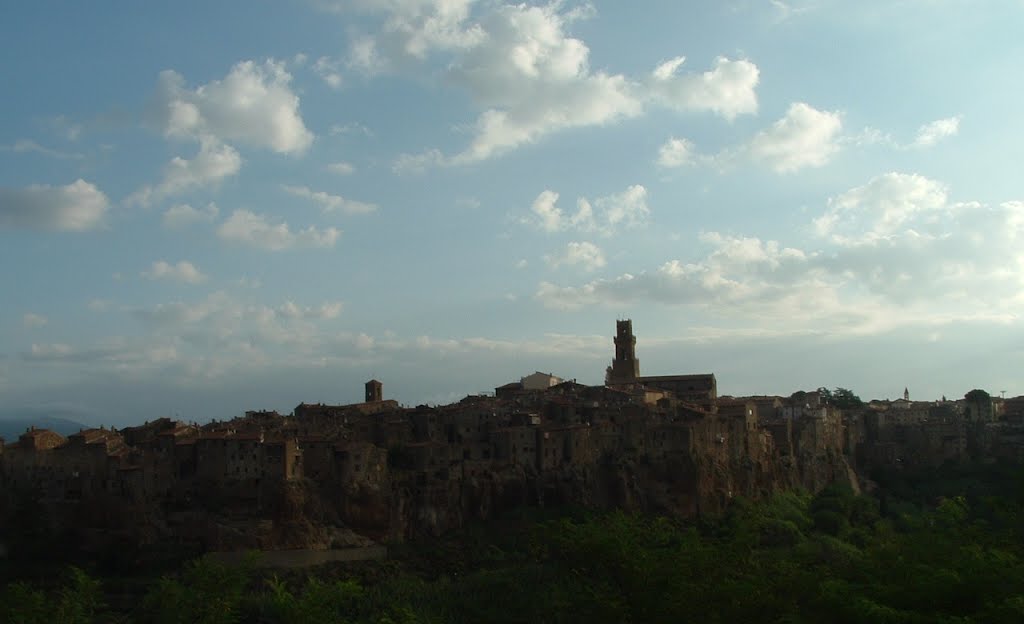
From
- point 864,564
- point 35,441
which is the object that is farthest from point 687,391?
point 864,564

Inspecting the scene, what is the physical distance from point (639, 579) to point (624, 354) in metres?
65.7

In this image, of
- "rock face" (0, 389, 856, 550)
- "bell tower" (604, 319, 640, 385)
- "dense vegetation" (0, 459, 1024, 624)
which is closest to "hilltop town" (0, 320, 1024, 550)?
"rock face" (0, 389, 856, 550)

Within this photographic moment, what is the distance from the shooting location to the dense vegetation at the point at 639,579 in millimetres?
26625

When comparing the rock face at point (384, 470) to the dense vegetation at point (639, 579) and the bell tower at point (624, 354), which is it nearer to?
the dense vegetation at point (639, 579)

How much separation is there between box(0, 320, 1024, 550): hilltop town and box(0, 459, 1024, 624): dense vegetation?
241 cm

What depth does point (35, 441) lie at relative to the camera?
181 ft

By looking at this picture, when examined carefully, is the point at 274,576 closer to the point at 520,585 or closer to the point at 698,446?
the point at 520,585

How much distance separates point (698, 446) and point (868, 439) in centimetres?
2940

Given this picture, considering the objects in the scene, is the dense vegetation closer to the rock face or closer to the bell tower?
the rock face

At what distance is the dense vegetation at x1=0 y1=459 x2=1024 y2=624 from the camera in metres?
26.6

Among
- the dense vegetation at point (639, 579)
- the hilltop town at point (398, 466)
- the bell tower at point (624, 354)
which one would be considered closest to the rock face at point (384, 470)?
the hilltop town at point (398, 466)

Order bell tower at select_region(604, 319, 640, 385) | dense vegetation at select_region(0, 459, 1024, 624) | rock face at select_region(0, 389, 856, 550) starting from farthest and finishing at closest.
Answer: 1. bell tower at select_region(604, 319, 640, 385)
2. rock face at select_region(0, 389, 856, 550)
3. dense vegetation at select_region(0, 459, 1024, 624)

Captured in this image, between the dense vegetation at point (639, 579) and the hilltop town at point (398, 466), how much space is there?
2.41m

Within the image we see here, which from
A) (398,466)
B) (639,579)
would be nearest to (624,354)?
(398,466)
